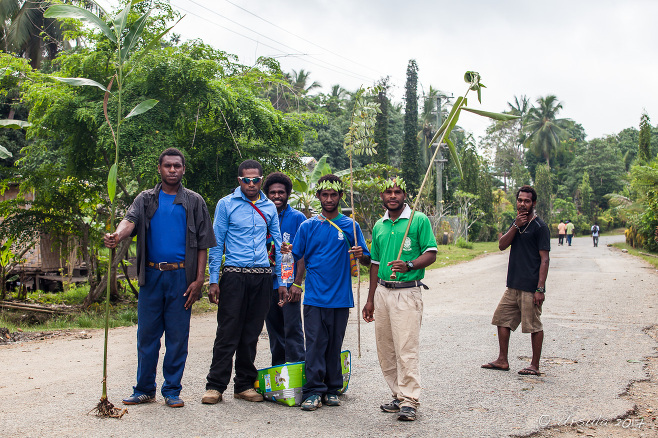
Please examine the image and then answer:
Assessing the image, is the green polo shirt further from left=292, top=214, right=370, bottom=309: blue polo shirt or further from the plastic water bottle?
the plastic water bottle

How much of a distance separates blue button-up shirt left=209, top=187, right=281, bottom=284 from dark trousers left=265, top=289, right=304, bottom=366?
1.35ft

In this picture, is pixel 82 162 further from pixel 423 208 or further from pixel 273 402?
pixel 423 208

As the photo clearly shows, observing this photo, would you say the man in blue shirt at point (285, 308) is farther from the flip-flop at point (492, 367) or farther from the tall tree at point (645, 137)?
the tall tree at point (645, 137)

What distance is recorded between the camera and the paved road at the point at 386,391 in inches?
170

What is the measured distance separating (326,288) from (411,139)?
36.8 metres

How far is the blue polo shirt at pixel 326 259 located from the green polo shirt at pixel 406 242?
254 mm

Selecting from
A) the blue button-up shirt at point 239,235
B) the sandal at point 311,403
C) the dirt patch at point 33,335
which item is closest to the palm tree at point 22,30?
the dirt patch at point 33,335

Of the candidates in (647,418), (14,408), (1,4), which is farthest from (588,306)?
(1,4)

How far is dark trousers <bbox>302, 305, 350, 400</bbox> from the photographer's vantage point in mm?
4922

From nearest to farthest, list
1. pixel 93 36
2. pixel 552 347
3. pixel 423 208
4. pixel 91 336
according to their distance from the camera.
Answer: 1. pixel 552 347
2. pixel 91 336
3. pixel 93 36
4. pixel 423 208

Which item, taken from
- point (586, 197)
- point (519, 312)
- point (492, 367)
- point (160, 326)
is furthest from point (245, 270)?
point (586, 197)

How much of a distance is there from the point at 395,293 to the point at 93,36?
8181mm

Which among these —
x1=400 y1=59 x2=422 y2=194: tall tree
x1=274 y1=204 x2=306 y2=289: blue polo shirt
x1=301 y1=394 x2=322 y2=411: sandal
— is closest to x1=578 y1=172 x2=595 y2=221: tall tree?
x1=400 y1=59 x2=422 y2=194: tall tree

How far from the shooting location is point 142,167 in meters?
9.32
